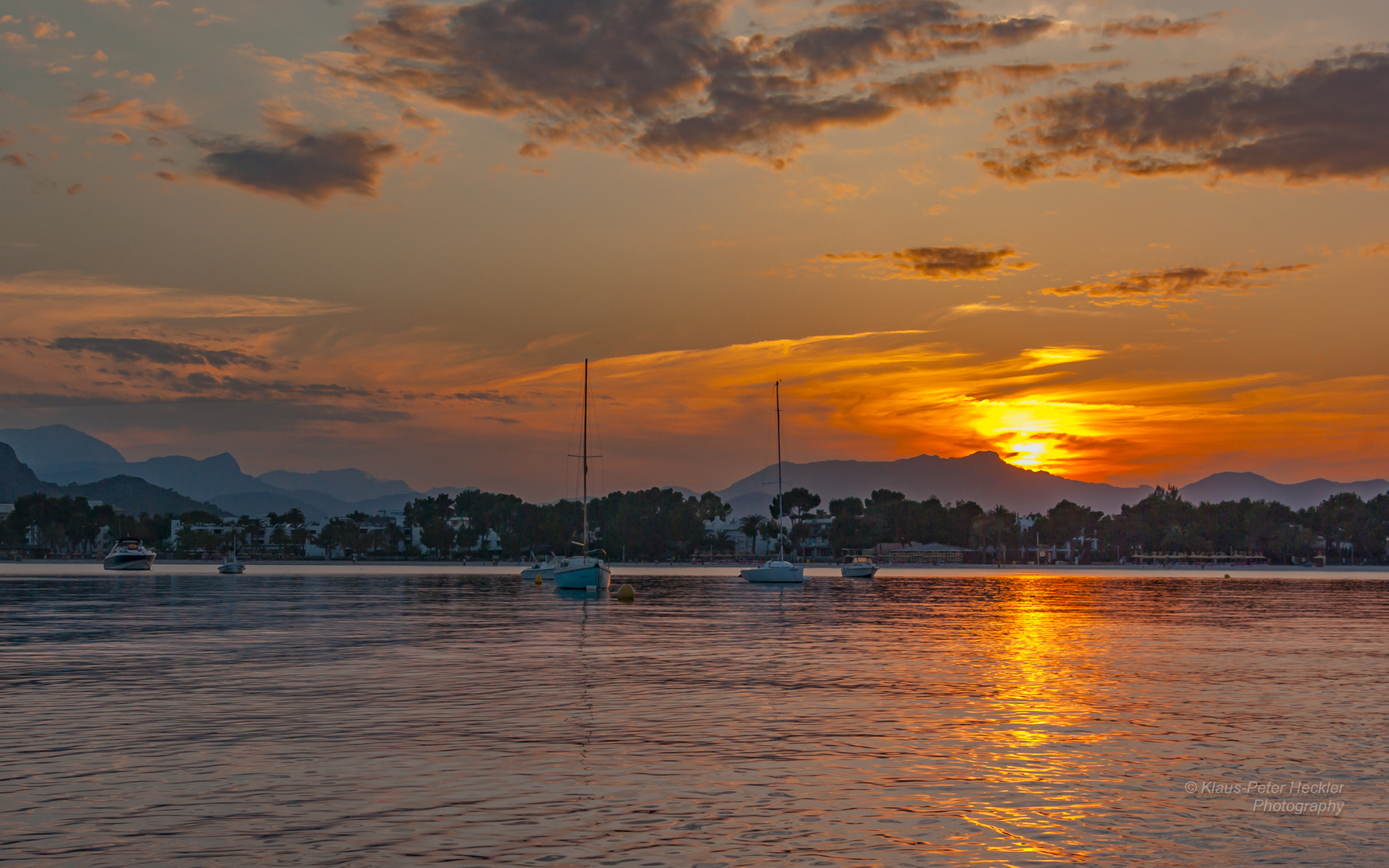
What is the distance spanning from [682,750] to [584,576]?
108 m

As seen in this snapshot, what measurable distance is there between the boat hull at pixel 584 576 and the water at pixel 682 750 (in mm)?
67536

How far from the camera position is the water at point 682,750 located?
20.4 m

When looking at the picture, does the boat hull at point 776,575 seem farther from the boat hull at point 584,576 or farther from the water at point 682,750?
the water at point 682,750

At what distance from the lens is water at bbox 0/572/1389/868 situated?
20.4 metres

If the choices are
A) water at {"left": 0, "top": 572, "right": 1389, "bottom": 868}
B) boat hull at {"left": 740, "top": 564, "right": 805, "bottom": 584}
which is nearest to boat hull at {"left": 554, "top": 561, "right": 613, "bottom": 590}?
boat hull at {"left": 740, "top": 564, "right": 805, "bottom": 584}

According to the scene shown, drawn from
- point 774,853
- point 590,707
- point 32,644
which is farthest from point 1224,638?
point 32,644

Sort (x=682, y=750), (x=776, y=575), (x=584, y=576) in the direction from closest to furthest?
(x=682, y=750) < (x=584, y=576) < (x=776, y=575)

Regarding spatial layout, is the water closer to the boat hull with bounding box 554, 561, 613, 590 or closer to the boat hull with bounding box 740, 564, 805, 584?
the boat hull with bounding box 554, 561, 613, 590

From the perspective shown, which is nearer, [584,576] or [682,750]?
[682,750]

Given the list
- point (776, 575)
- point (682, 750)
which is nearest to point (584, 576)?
point (776, 575)

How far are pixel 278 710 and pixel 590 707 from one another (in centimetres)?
946

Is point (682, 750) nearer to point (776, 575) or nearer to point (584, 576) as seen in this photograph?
point (584, 576)

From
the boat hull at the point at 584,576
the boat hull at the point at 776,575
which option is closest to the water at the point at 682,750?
the boat hull at the point at 584,576

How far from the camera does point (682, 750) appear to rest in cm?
2978
